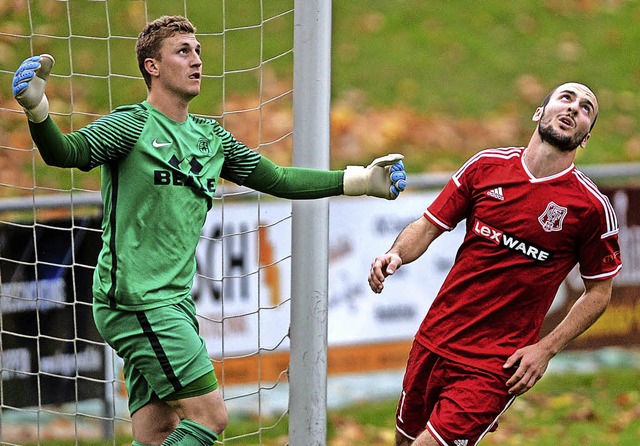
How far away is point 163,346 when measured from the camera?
3.96m

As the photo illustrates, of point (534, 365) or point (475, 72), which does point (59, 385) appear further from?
point (475, 72)

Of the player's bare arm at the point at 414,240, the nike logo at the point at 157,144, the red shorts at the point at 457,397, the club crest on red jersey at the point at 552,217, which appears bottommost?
the red shorts at the point at 457,397

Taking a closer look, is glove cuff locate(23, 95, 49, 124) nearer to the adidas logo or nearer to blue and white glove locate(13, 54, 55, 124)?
blue and white glove locate(13, 54, 55, 124)

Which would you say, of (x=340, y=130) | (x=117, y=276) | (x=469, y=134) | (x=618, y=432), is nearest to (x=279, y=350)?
(x=618, y=432)

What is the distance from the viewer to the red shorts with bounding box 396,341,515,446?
14.4 feet

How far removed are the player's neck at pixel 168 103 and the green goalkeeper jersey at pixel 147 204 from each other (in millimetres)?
27

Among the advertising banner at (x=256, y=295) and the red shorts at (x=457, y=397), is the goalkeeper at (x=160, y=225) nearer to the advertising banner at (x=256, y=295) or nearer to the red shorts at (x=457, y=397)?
the red shorts at (x=457, y=397)

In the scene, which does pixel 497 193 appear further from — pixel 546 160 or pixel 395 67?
pixel 395 67

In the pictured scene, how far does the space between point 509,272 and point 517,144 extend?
6.12 m

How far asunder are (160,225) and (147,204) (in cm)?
9

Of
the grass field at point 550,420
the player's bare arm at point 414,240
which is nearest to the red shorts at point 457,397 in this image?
the player's bare arm at point 414,240

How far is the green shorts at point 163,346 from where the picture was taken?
397cm

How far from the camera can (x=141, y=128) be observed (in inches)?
156

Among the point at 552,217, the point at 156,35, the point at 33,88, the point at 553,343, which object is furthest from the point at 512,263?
the point at 33,88
